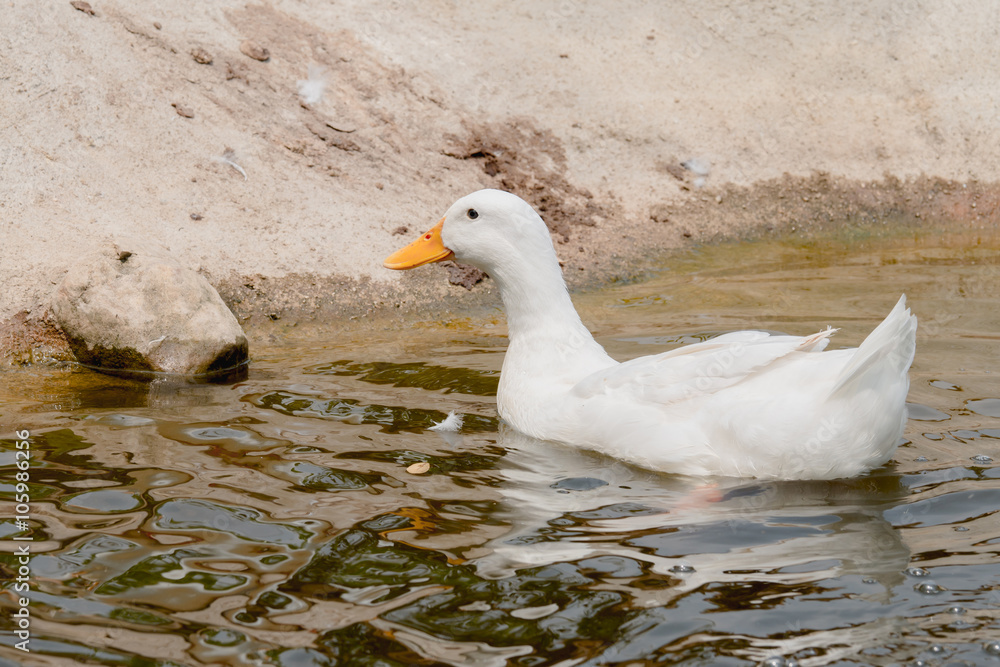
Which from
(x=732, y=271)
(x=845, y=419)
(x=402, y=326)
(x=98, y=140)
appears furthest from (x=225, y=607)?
(x=732, y=271)

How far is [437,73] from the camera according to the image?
8.48m

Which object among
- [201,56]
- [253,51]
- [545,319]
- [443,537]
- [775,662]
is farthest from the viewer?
[253,51]

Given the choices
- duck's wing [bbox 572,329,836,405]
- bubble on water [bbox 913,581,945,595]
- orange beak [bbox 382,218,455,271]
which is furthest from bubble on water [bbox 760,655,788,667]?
orange beak [bbox 382,218,455,271]

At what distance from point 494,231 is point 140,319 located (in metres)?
2.08

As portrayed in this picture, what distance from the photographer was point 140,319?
525 cm

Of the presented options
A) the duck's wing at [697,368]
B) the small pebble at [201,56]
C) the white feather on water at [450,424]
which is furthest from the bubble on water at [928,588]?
the small pebble at [201,56]

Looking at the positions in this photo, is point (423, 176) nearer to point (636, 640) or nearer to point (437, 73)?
point (437, 73)

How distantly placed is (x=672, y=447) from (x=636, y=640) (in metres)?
1.30

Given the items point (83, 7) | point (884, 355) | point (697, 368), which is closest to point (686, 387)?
point (697, 368)

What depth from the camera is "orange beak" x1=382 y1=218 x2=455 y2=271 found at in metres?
4.89

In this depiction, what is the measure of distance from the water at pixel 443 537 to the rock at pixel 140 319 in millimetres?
214

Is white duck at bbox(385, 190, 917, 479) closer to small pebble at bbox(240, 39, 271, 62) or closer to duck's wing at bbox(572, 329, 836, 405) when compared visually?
duck's wing at bbox(572, 329, 836, 405)

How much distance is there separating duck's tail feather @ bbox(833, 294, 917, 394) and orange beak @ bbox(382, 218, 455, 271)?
7.15 ft

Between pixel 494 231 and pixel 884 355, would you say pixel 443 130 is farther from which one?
pixel 884 355
